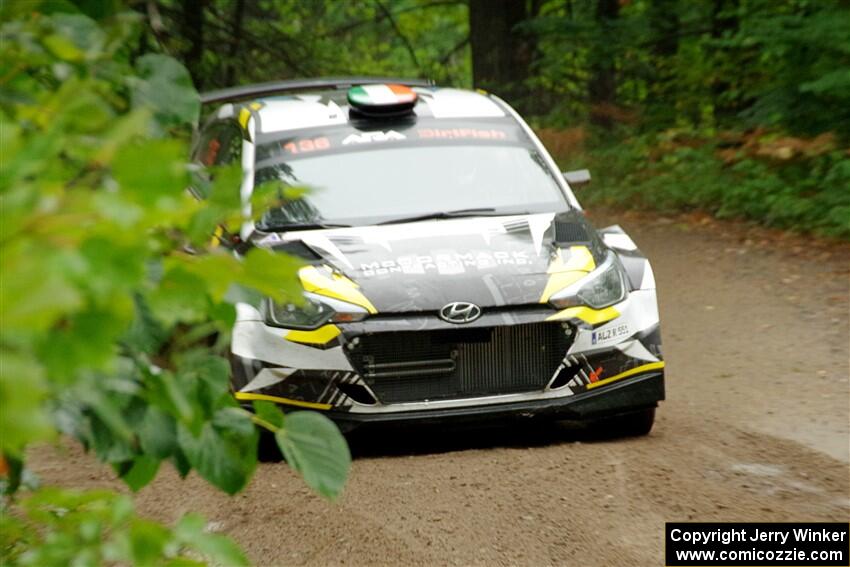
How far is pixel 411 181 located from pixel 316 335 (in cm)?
159

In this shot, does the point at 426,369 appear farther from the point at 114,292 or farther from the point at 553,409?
the point at 114,292

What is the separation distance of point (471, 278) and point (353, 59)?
54.9ft

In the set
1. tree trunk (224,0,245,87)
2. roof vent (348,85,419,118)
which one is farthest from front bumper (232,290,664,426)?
tree trunk (224,0,245,87)

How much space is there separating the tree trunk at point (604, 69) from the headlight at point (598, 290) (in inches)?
492

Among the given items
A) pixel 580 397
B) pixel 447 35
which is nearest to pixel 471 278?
pixel 580 397

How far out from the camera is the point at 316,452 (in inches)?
66.7

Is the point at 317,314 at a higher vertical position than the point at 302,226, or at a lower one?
lower

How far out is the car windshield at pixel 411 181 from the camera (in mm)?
6578

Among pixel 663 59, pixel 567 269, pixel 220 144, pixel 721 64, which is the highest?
pixel 663 59

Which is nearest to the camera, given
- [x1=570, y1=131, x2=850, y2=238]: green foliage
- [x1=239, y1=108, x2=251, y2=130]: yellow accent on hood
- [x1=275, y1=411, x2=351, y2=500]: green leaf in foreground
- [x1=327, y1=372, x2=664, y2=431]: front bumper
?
[x1=275, y1=411, x2=351, y2=500]: green leaf in foreground

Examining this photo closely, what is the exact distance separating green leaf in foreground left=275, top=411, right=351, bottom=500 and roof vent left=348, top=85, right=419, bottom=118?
5.72m

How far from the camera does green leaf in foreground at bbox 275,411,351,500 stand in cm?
165

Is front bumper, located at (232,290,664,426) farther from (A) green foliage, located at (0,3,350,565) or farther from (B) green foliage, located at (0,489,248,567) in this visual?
(B) green foliage, located at (0,489,248,567)

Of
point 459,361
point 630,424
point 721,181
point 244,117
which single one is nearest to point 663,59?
point 721,181
